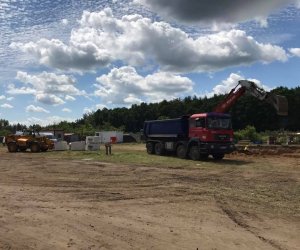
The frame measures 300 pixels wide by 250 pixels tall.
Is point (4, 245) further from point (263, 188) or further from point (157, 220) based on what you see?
point (263, 188)

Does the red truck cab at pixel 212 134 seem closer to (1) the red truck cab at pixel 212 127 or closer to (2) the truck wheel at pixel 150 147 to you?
(1) the red truck cab at pixel 212 127

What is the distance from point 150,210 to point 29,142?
33.6 metres

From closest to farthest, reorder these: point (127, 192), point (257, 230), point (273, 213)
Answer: point (257, 230) → point (273, 213) → point (127, 192)

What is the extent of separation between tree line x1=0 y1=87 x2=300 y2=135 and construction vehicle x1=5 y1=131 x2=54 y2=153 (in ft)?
122

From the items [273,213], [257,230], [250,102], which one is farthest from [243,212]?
[250,102]

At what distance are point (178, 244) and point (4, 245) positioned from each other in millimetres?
3178

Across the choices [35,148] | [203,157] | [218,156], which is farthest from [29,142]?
[218,156]

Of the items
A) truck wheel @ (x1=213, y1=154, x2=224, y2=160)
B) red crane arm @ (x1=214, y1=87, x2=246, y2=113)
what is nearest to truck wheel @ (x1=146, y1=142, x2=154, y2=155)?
red crane arm @ (x1=214, y1=87, x2=246, y2=113)

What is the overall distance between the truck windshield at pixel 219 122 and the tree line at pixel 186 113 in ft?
189

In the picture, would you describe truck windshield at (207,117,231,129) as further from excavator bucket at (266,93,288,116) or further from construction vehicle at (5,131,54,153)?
construction vehicle at (5,131,54,153)

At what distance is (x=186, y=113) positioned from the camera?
11738cm

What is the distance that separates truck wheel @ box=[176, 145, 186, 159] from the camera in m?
31.6

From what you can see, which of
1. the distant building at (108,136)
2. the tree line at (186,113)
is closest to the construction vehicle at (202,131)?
the distant building at (108,136)

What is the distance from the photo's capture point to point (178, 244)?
8.85m
